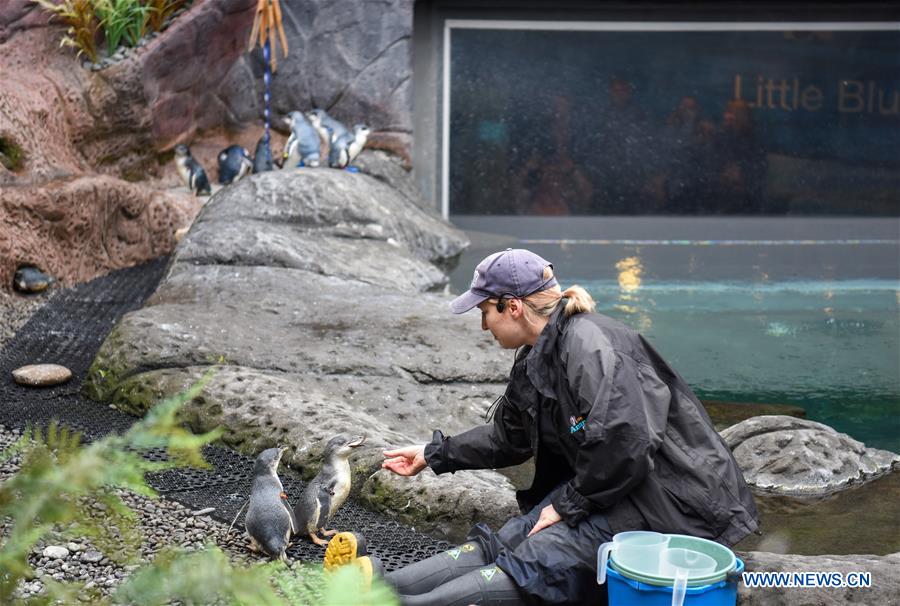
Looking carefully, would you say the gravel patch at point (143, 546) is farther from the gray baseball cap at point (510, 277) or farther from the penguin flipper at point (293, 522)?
the gray baseball cap at point (510, 277)

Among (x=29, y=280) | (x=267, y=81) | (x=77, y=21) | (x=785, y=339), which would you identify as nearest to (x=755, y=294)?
(x=785, y=339)

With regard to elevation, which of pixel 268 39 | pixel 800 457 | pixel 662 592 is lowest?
pixel 800 457

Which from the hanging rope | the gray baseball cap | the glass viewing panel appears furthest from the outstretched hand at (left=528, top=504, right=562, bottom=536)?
the glass viewing panel

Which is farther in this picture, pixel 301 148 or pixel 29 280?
pixel 301 148

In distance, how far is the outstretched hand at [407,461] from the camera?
3.18 metres

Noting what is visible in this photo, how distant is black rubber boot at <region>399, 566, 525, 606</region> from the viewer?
8.95ft

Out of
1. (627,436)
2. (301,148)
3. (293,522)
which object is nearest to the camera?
(627,436)

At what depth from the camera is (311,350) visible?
5320 mm

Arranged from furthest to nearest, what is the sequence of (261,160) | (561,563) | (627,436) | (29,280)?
1. (261,160)
2. (29,280)
3. (561,563)
4. (627,436)

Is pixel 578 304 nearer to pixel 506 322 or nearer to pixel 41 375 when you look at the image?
pixel 506 322

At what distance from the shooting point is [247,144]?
12352mm

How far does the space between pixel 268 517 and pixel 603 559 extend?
1.13 meters

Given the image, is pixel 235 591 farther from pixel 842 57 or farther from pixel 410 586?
pixel 842 57

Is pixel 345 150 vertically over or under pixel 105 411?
over
